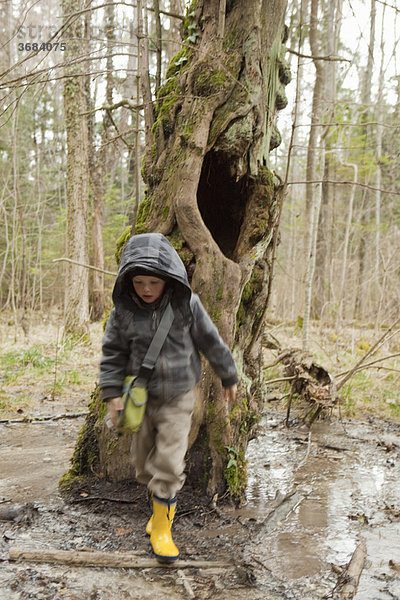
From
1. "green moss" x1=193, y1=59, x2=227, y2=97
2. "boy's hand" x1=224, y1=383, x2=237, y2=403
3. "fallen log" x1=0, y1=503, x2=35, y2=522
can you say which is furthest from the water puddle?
"green moss" x1=193, y1=59, x2=227, y2=97

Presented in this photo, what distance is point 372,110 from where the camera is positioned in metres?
19.8

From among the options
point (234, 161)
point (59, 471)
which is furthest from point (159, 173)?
point (59, 471)

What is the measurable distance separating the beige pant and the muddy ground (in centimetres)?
39

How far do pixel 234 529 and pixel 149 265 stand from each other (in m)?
1.79

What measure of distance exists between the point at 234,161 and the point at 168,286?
4.96ft

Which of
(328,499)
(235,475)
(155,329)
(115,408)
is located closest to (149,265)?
(155,329)

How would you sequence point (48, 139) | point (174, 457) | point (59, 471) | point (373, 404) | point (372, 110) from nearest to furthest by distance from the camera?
1. point (174, 457)
2. point (59, 471)
3. point (373, 404)
4. point (372, 110)
5. point (48, 139)

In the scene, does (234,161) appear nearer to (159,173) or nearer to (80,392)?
(159,173)

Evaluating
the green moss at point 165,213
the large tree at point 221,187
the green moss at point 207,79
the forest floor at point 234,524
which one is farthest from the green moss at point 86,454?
the green moss at point 207,79

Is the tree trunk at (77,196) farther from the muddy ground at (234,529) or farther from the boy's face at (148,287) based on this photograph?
the boy's face at (148,287)

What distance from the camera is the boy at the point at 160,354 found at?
276cm

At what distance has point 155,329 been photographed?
2787mm

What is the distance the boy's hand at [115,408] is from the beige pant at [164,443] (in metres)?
0.19

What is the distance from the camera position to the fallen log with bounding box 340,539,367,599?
2.38m
